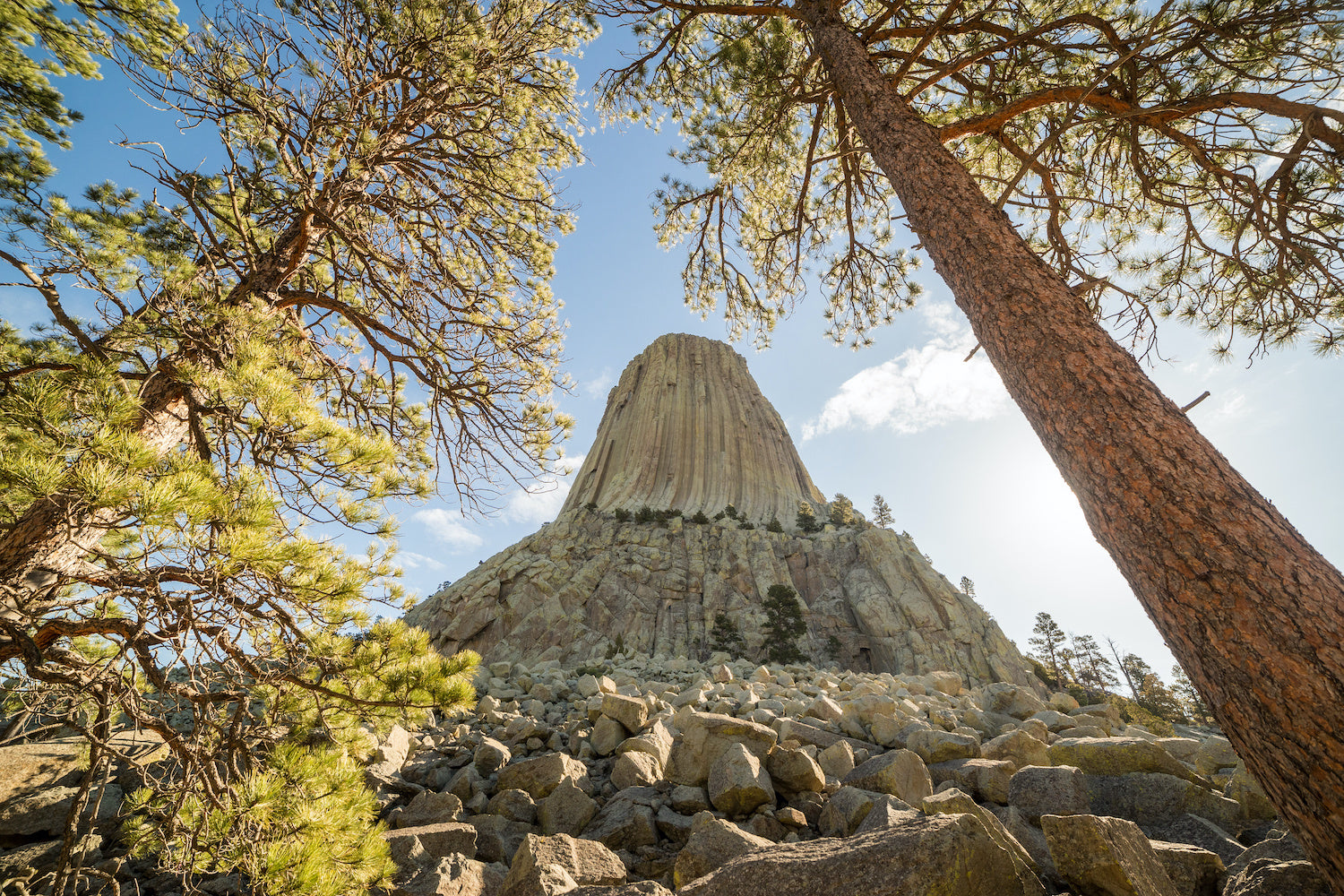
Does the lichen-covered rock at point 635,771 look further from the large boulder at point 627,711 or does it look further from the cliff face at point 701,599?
the cliff face at point 701,599

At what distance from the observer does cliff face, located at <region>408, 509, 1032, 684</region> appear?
21.9 meters

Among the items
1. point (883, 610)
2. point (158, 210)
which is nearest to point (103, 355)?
point (158, 210)

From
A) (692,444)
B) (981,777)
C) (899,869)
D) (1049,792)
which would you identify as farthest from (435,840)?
(692,444)

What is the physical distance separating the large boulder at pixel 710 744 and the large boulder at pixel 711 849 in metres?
1.02

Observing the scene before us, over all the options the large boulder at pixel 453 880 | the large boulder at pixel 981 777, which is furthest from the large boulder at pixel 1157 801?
the large boulder at pixel 453 880

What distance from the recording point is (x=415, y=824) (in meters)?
3.30

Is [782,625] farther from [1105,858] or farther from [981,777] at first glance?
[1105,858]

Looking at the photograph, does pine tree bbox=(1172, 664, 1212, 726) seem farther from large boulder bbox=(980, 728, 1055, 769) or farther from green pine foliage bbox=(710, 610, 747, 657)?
large boulder bbox=(980, 728, 1055, 769)

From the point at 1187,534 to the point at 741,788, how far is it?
8.51 ft

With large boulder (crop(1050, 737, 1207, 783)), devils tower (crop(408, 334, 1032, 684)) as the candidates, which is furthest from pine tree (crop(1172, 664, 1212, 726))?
large boulder (crop(1050, 737, 1207, 783))

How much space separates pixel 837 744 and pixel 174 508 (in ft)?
13.0

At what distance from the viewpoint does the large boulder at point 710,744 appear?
361 centimetres

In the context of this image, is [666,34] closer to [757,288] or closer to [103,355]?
[757,288]

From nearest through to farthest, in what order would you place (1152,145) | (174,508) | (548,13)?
1. (174,508)
2. (1152,145)
3. (548,13)
